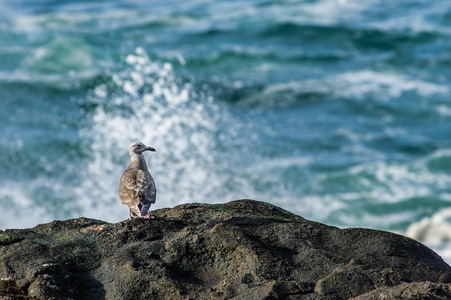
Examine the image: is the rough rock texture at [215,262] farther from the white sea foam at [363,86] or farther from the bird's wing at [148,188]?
the white sea foam at [363,86]

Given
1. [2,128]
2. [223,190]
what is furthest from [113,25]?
[223,190]

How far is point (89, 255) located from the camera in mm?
3928

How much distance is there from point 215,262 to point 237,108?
46.9 feet

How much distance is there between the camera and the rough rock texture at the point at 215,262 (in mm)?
3488

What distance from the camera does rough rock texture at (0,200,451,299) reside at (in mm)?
3488

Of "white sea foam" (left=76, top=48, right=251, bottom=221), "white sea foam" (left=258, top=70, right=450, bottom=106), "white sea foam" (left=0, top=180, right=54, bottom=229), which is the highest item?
"white sea foam" (left=258, top=70, right=450, bottom=106)

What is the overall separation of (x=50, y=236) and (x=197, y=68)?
687 inches

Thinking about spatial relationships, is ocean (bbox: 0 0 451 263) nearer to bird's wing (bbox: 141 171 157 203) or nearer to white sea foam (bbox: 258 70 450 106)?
white sea foam (bbox: 258 70 450 106)

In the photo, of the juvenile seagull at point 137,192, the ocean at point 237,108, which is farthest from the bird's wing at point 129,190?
the ocean at point 237,108

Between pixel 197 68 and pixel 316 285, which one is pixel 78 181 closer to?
pixel 197 68

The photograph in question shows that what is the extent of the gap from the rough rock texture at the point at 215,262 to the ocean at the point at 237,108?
27.7 feet

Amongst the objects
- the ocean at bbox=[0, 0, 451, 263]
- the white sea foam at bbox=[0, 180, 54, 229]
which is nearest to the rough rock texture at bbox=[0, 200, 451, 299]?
the ocean at bbox=[0, 0, 451, 263]

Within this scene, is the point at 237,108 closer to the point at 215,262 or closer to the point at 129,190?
the point at 129,190

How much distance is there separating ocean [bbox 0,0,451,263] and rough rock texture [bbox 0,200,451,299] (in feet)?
27.7
